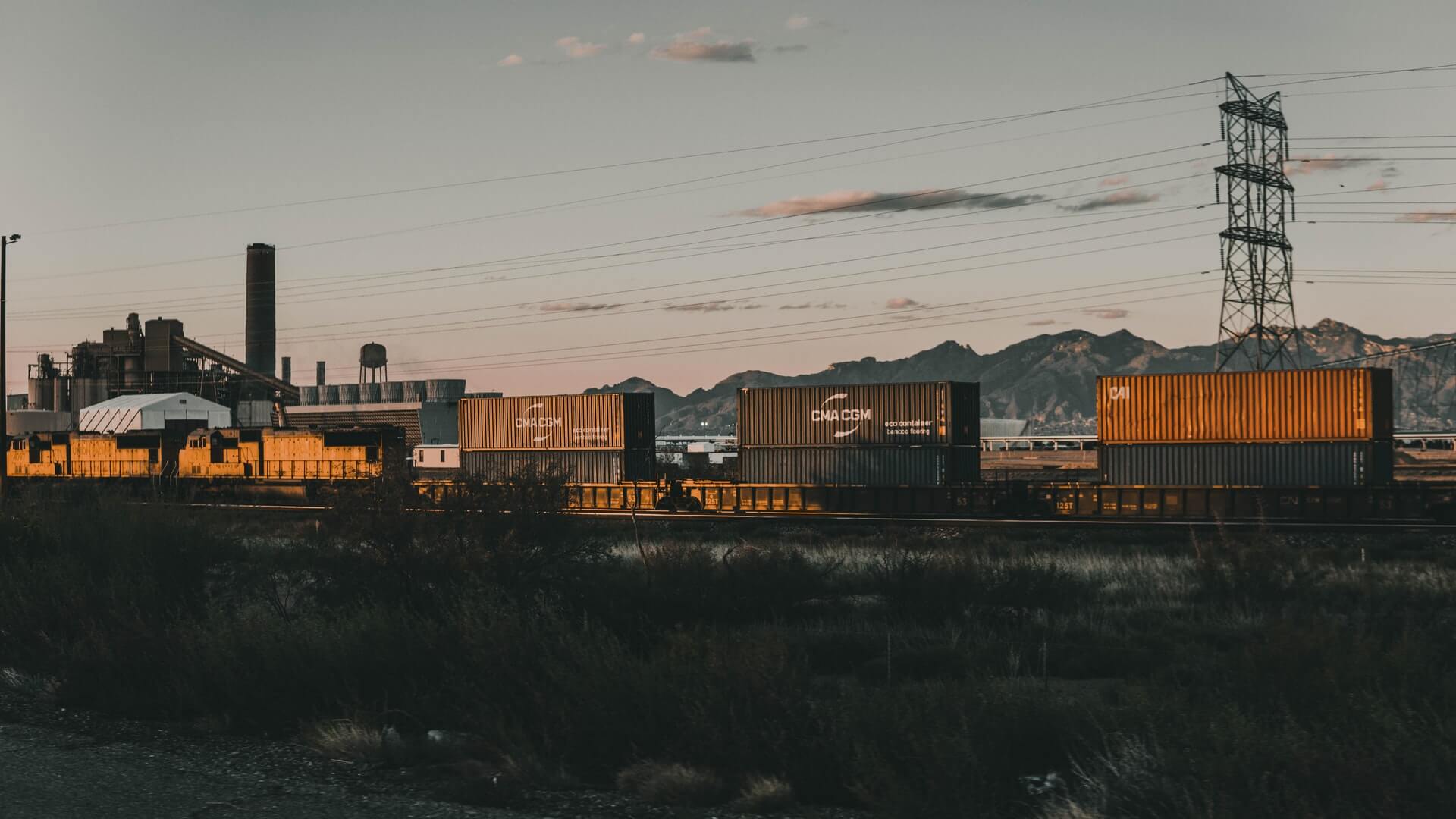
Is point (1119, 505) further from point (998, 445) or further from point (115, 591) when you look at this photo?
point (998, 445)

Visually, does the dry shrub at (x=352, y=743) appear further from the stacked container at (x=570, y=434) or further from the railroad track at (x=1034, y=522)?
the stacked container at (x=570, y=434)

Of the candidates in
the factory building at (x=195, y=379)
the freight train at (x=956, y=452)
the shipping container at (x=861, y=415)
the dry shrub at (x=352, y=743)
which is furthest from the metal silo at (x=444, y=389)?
the dry shrub at (x=352, y=743)

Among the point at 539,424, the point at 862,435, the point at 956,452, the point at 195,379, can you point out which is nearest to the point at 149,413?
the point at 195,379

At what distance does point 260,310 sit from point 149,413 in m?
33.8

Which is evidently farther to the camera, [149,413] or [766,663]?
[149,413]

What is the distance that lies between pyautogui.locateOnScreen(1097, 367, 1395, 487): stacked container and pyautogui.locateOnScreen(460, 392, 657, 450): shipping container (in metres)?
17.5

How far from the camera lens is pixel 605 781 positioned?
1062cm

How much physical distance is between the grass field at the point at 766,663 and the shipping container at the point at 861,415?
17863 millimetres

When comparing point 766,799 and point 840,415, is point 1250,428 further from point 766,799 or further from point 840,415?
point 766,799

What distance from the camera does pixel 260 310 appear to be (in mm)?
139750

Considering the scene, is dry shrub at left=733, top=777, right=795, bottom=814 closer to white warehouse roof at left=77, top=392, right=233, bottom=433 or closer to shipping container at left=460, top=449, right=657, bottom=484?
shipping container at left=460, top=449, right=657, bottom=484

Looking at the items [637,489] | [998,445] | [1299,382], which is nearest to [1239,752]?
[1299,382]

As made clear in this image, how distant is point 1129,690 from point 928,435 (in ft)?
101

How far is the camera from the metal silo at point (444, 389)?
15000 cm
